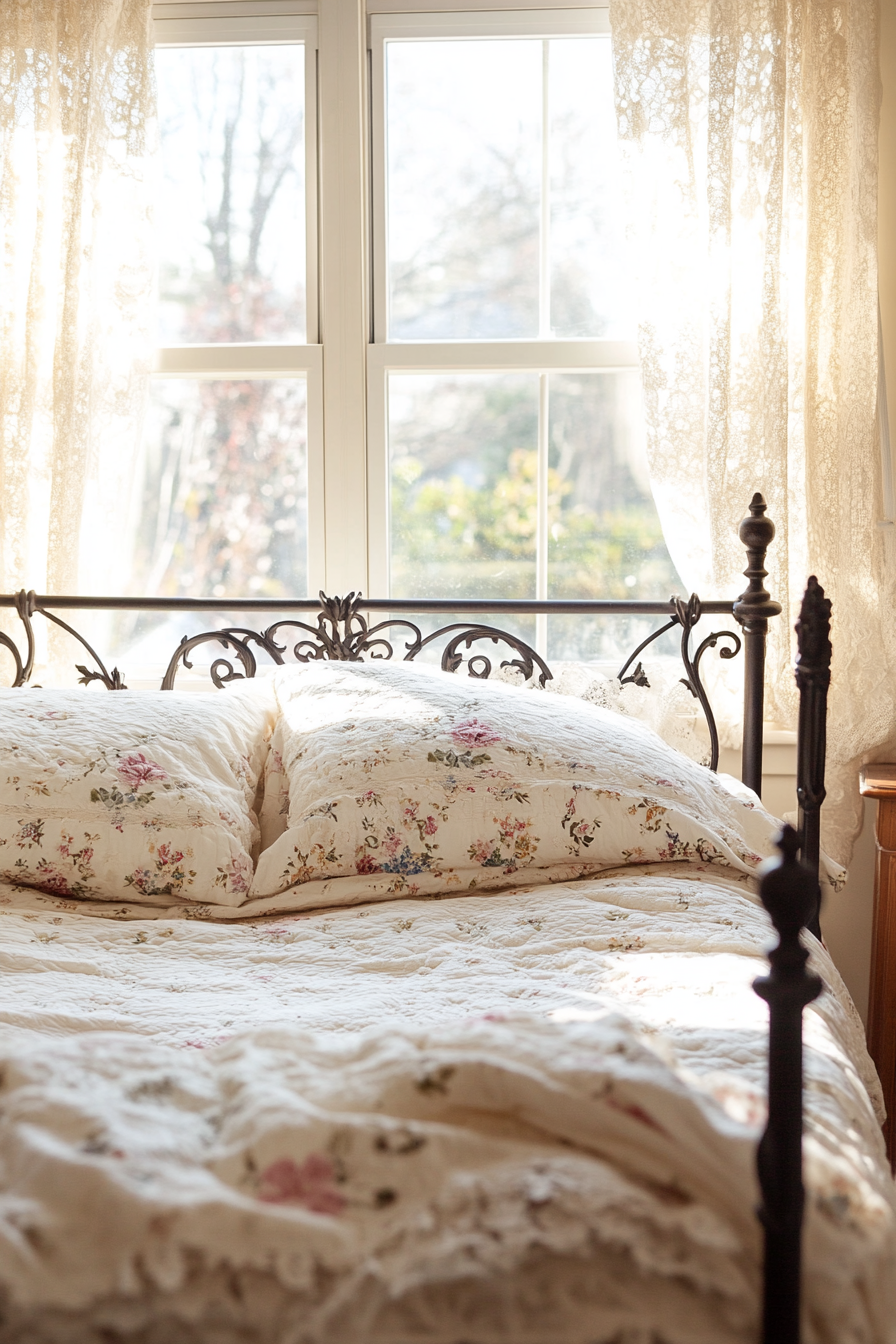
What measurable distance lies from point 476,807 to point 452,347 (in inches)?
49.2

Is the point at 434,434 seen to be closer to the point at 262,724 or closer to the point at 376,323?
the point at 376,323

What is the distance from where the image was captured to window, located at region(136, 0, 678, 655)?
236 cm

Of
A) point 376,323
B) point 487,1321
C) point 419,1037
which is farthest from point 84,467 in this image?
point 487,1321

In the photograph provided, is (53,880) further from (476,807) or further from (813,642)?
(813,642)

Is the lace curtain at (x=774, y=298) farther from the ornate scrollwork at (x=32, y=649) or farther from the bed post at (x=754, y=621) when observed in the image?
the ornate scrollwork at (x=32, y=649)

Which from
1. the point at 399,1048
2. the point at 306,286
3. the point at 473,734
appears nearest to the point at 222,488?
the point at 306,286

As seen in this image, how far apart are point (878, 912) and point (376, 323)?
1626 millimetres

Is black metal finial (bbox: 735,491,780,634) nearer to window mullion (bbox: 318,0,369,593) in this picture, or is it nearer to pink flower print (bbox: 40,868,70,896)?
window mullion (bbox: 318,0,369,593)

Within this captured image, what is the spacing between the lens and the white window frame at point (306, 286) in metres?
2.38

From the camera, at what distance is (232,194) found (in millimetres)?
2426

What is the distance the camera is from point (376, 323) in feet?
7.99

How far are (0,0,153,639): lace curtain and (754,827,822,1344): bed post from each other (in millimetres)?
1930

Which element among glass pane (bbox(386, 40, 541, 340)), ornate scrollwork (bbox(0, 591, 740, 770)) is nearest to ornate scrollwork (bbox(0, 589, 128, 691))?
ornate scrollwork (bbox(0, 591, 740, 770))

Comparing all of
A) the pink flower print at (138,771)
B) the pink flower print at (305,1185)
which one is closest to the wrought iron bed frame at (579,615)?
the pink flower print at (138,771)
